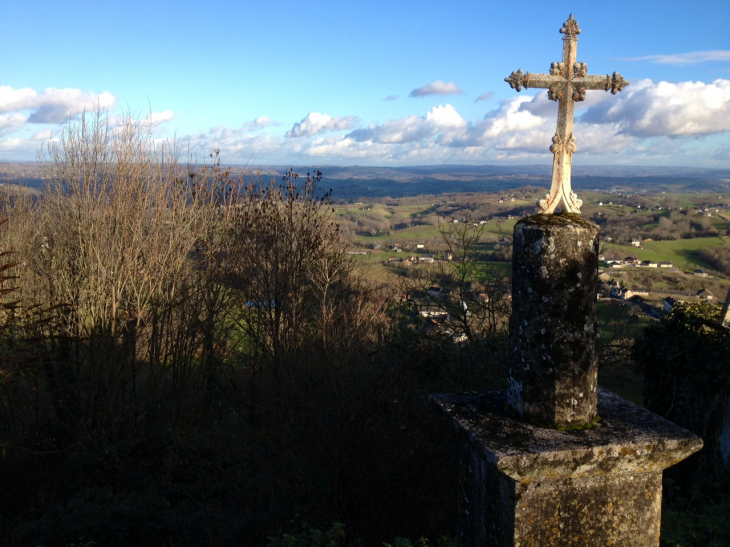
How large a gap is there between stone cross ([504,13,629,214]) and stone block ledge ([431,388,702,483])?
122 centimetres

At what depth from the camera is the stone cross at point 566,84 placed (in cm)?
278

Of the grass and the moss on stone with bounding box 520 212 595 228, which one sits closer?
the moss on stone with bounding box 520 212 595 228

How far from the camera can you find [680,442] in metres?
2.30

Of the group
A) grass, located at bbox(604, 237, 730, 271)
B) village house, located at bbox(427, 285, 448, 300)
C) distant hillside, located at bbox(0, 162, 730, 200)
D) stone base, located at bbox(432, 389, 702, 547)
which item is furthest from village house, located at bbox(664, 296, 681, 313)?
grass, located at bbox(604, 237, 730, 271)

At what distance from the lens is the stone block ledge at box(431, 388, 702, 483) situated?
7.13 feet

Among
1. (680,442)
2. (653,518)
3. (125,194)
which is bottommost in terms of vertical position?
(653,518)

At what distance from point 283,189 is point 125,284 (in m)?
4.18

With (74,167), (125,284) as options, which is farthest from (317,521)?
(74,167)

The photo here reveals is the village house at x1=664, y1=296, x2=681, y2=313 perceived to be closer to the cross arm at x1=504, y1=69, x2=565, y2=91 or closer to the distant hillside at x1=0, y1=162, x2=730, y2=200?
the cross arm at x1=504, y1=69, x2=565, y2=91

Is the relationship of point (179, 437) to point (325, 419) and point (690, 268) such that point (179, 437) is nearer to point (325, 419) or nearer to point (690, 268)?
point (325, 419)

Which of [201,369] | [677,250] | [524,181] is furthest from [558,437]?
[524,181]

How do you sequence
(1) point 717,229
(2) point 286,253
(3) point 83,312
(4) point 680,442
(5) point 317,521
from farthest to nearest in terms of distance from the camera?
1. (1) point 717,229
2. (2) point 286,253
3. (3) point 83,312
4. (5) point 317,521
5. (4) point 680,442

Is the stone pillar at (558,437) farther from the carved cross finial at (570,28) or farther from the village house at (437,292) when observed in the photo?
the village house at (437,292)

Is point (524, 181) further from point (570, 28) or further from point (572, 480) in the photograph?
point (572, 480)
